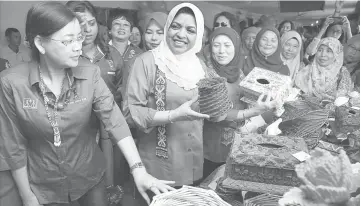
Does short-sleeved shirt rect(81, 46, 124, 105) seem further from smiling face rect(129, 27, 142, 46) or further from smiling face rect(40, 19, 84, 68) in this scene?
smiling face rect(129, 27, 142, 46)

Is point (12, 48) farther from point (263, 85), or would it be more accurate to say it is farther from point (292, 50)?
point (263, 85)

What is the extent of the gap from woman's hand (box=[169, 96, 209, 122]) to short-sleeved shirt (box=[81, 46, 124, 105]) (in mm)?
905

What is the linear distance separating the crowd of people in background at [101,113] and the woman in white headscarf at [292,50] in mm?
1315

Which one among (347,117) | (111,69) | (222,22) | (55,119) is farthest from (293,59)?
(55,119)

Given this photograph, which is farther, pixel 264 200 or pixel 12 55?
pixel 12 55

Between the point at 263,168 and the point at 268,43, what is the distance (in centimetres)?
210

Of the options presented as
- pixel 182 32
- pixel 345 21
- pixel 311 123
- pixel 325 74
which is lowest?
pixel 311 123

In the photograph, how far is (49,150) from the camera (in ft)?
4.79

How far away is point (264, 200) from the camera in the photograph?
1230 millimetres

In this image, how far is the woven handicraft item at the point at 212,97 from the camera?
150cm

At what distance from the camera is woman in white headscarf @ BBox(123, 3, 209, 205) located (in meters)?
1.72

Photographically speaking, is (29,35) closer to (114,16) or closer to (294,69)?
(114,16)

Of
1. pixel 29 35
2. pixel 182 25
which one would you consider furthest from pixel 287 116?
pixel 29 35

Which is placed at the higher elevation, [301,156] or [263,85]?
[263,85]
